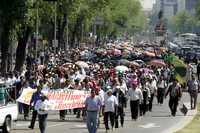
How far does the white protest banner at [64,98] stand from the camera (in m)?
31.2

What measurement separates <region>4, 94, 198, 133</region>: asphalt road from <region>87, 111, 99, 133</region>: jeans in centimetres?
337

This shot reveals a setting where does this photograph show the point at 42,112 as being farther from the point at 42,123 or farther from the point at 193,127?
the point at 193,127

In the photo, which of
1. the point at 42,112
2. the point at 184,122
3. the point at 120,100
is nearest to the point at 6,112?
the point at 42,112

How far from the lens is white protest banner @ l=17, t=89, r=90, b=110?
103 feet

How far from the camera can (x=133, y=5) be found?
161 metres

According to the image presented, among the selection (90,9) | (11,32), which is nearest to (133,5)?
(90,9)

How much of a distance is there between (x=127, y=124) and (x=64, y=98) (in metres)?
3.11

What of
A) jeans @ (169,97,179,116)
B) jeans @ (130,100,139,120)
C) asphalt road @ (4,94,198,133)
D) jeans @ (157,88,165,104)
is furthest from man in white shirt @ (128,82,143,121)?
jeans @ (157,88,165,104)

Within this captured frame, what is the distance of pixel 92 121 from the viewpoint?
23625 millimetres

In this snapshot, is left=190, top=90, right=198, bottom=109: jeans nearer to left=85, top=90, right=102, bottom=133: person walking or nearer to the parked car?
the parked car

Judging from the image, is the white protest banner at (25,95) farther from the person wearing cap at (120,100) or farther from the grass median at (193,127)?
the grass median at (193,127)

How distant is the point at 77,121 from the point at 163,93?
8882 millimetres

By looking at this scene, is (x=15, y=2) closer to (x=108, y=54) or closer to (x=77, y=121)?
(x=77, y=121)

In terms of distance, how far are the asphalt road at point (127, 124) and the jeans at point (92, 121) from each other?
3373 millimetres
